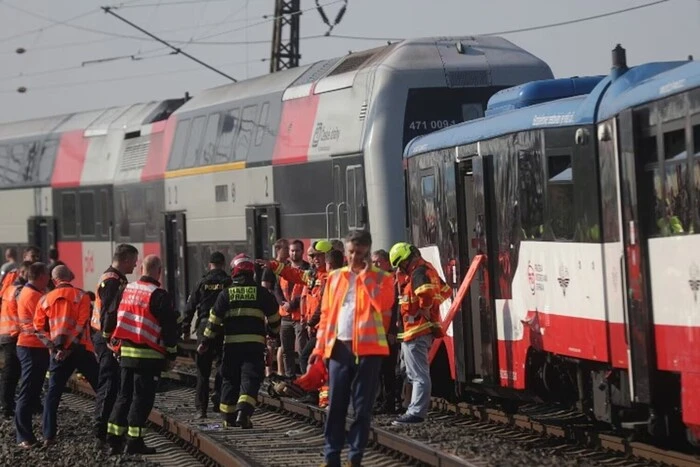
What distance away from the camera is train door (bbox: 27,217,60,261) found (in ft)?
109

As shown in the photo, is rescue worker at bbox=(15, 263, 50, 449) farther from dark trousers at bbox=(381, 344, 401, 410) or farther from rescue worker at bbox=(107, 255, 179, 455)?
dark trousers at bbox=(381, 344, 401, 410)

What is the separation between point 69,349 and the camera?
50.6 feet

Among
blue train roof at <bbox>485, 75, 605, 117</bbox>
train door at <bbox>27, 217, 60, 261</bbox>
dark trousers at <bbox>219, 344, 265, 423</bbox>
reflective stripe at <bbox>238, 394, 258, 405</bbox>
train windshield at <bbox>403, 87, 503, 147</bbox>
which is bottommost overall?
reflective stripe at <bbox>238, 394, 258, 405</bbox>

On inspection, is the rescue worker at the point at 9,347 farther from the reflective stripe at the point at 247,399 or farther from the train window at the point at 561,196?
the train window at the point at 561,196

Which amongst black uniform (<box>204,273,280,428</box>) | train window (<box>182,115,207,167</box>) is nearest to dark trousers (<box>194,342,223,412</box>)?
black uniform (<box>204,273,280,428</box>)

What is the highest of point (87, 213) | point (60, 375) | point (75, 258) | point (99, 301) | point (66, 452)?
point (87, 213)

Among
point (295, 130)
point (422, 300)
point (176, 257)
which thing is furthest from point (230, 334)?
point (176, 257)

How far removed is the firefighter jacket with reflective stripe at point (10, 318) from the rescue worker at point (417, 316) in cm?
508

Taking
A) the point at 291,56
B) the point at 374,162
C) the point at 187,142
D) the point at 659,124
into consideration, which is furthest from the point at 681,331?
the point at 291,56

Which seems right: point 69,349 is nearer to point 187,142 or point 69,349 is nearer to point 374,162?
point 374,162

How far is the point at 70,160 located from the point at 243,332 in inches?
714

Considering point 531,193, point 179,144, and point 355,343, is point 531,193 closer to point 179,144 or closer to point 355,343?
point 355,343

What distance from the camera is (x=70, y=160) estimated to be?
33.3 metres

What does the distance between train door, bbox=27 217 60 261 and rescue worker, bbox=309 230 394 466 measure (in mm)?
22442
